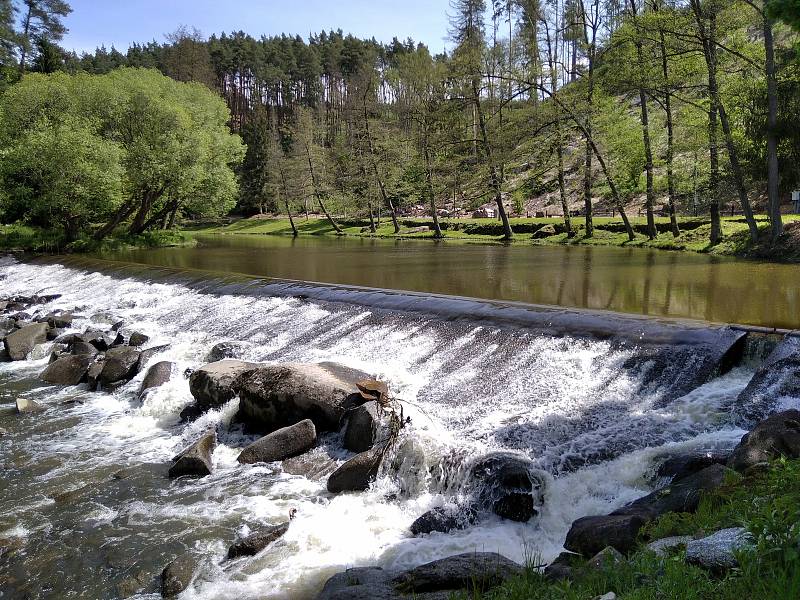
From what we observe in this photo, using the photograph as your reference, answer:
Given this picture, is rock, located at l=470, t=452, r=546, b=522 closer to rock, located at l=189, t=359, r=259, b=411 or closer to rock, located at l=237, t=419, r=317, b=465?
rock, located at l=237, t=419, r=317, b=465

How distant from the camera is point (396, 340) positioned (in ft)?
41.8

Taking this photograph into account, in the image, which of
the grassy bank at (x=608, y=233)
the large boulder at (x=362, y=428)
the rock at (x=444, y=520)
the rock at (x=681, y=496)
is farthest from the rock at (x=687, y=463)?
the grassy bank at (x=608, y=233)

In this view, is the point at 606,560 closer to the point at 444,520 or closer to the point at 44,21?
the point at 444,520

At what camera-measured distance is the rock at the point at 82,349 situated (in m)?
14.8

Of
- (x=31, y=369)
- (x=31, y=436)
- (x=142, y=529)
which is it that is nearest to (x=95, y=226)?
(x=31, y=369)

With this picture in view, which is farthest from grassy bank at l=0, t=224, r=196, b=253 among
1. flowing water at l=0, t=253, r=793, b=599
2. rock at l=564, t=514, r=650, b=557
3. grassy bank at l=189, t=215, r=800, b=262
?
rock at l=564, t=514, r=650, b=557

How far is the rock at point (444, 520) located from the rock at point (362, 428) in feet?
6.38

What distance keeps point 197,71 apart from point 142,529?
76.6 metres

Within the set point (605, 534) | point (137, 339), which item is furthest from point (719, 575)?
point (137, 339)

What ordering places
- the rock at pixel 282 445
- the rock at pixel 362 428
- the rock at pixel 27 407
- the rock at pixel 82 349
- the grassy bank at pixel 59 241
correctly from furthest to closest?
1. the grassy bank at pixel 59 241
2. the rock at pixel 82 349
3. the rock at pixel 27 407
4. the rock at pixel 282 445
5. the rock at pixel 362 428

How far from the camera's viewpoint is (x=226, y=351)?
45.2ft

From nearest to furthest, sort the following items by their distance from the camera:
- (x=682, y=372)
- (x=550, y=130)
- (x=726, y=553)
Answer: (x=726, y=553)
(x=682, y=372)
(x=550, y=130)

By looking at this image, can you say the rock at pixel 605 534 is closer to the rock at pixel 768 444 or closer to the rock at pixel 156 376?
the rock at pixel 768 444

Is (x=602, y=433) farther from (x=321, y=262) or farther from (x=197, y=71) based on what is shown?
(x=197, y=71)
